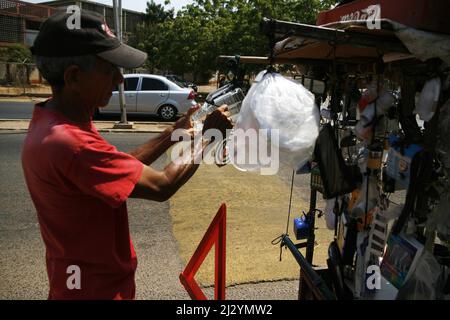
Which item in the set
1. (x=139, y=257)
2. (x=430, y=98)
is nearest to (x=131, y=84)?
(x=139, y=257)

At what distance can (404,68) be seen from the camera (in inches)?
78.3

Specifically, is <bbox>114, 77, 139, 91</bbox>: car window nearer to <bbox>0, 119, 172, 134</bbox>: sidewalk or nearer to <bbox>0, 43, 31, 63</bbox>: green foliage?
<bbox>0, 119, 172, 134</bbox>: sidewalk

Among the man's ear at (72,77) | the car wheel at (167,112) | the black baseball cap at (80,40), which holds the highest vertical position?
the black baseball cap at (80,40)

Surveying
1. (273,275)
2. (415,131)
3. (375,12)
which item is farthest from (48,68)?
(273,275)

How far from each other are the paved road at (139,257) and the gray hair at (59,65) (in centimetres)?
222

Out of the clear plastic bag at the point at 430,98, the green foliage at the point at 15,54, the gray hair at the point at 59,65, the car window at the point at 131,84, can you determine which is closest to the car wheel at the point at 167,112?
the car window at the point at 131,84

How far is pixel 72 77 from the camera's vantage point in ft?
5.04

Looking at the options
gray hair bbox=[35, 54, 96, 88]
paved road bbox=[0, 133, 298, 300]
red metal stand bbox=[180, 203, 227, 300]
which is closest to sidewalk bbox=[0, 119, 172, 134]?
paved road bbox=[0, 133, 298, 300]

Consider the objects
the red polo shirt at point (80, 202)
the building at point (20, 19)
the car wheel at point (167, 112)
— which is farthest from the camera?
the building at point (20, 19)

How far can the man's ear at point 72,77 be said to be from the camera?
59.8 inches

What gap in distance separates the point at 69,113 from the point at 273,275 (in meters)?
2.56

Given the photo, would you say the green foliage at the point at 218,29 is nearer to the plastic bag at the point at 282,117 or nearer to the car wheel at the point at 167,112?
the car wheel at the point at 167,112

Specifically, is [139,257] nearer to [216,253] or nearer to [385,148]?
[216,253]
